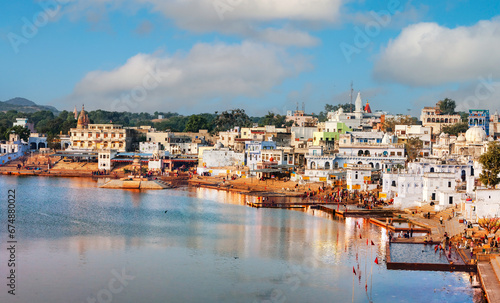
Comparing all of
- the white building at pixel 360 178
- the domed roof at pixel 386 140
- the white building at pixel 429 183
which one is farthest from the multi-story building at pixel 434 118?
the white building at pixel 429 183

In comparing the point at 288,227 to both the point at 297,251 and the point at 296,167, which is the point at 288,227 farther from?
the point at 296,167

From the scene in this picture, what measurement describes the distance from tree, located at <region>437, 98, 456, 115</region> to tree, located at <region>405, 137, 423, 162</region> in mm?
26600

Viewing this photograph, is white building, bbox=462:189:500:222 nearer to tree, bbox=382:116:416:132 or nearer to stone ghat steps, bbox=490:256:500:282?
stone ghat steps, bbox=490:256:500:282

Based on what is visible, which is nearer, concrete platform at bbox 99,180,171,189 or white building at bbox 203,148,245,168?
concrete platform at bbox 99,180,171,189

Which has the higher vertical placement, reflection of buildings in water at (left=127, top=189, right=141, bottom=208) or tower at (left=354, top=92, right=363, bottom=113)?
tower at (left=354, top=92, right=363, bottom=113)

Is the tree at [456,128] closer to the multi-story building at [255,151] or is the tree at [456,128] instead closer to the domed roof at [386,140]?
the domed roof at [386,140]

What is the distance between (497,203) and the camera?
34.4m

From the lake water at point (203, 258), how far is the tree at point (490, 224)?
5041 mm

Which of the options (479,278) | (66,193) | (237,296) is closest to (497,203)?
(479,278)

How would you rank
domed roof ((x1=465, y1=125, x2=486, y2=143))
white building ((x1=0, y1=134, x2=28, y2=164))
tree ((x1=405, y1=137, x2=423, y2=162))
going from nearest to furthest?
domed roof ((x1=465, y1=125, x2=486, y2=143)) → tree ((x1=405, y1=137, x2=423, y2=162)) → white building ((x1=0, y1=134, x2=28, y2=164))

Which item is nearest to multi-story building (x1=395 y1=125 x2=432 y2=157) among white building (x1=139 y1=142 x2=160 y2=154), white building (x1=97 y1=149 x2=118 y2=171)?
white building (x1=139 y1=142 x2=160 y2=154)

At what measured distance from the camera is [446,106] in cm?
8969
